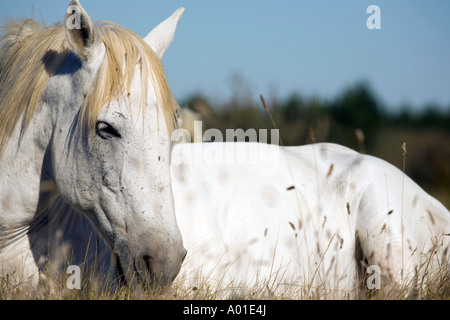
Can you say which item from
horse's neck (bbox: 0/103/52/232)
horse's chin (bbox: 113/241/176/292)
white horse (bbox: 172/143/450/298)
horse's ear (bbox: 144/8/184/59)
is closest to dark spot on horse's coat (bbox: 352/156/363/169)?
white horse (bbox: 172/143/450/298)

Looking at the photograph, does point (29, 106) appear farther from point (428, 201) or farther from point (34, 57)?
point (428, 201)

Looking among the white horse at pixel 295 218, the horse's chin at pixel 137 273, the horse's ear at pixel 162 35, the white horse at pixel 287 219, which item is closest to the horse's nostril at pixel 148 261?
the horse's chin at pixel 137 273

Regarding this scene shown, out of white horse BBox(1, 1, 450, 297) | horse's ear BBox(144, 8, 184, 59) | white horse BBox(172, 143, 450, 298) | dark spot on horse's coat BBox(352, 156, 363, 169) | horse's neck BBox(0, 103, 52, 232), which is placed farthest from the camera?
dark spot on horse's coat BBox(352, 156, 363, 169)

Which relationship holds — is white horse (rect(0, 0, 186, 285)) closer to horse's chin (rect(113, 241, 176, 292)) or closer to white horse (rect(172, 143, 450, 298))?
horse's chin (rect(113, 241, 176, 292))

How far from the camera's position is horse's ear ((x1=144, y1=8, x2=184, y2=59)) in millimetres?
3082

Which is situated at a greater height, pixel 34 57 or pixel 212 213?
pixel 34 57

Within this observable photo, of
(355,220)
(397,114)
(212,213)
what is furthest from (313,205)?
(397,114)

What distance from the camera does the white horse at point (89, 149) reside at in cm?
246

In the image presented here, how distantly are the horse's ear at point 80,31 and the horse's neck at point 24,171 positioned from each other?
1.28 feet

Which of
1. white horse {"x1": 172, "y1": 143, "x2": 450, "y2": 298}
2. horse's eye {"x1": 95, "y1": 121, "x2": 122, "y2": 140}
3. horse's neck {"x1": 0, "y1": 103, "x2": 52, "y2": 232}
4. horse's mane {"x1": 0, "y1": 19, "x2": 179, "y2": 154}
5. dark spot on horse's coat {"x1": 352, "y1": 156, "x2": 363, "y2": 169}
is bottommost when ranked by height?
white horse {"x1": 172, "y1": 143, "x2": 450, "y2": 298}

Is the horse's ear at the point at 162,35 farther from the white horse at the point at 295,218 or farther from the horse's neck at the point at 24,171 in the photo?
the white horse at the point at 295,218

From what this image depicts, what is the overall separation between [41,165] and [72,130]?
12.7 inches

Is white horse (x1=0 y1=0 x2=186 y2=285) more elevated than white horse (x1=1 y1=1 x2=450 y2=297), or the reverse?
white horse (x1=0 y1=0 x2=186 y2=285)

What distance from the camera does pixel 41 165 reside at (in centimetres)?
279
